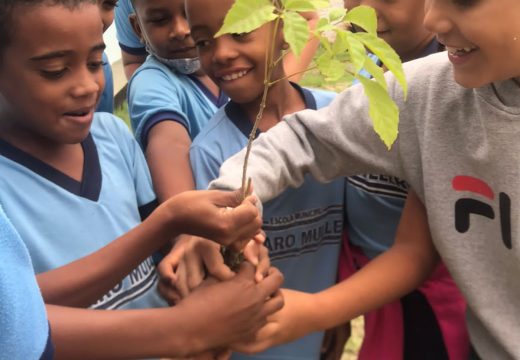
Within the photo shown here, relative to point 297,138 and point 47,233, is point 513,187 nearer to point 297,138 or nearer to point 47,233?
point 297,138

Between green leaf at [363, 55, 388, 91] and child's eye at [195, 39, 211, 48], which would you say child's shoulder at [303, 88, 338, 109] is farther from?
green leaf at [363, 55, 388, 91]

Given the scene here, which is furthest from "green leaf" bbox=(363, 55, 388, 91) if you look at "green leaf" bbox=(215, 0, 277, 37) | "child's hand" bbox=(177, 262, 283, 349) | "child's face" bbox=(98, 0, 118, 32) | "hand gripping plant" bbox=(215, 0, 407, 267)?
"child's face" bbox=(98, 0, 118, 32)

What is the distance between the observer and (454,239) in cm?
91

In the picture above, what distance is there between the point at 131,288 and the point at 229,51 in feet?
1.50

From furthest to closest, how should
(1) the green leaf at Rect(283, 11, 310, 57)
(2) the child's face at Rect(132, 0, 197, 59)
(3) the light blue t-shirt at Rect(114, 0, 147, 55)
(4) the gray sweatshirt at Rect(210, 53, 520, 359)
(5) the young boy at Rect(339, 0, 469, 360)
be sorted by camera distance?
(3) the light blue t-shirt at Rect(114, 0, 147, 55) < (2) the child's face at Rect(132, 0, 197, 59) < (5) the young boy at Rect(339, 0, 469, 360) < (4) the gray sweatshirt at Rect(210, 53, 520, 359) < (1) the green leaf at Rect(283, 11, 310, 57)

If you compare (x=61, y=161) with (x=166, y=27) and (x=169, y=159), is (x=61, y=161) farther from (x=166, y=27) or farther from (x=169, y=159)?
(x=166, y=27)

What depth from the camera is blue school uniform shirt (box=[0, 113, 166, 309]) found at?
0.92 meters

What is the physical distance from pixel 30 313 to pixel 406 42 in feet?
3.34

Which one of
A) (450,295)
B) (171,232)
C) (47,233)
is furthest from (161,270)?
(450,295)

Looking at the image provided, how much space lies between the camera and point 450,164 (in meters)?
0.89

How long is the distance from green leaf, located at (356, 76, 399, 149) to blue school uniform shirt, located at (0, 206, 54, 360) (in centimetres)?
40

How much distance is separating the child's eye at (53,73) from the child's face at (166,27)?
1.63ft

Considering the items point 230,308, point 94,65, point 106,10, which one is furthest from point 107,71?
point 230,308

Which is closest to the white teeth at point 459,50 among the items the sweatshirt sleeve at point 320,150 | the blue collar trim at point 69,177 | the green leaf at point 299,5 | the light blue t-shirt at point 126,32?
the sweatshirt sleeve at point 320,150
